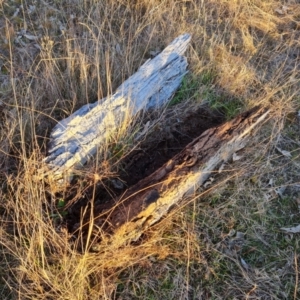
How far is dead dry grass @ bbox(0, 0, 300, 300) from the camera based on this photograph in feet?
8.73

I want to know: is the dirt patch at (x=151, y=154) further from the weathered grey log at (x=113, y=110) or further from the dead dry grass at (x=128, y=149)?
the weathered grey log at (x=113, y=110)

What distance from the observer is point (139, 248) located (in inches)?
109

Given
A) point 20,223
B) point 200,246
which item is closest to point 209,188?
point 200,246

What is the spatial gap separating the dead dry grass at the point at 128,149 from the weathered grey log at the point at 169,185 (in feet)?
0.39

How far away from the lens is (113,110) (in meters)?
3.30

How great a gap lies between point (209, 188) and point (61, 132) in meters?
1.23

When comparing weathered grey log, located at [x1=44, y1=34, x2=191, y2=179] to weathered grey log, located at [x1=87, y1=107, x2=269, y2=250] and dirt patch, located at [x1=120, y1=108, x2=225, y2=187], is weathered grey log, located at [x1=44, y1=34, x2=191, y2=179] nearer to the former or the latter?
dirt patch, located at [x1=120, y1=108, x2=225, y2=187]

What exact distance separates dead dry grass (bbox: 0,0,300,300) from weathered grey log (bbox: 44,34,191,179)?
0.14 meters


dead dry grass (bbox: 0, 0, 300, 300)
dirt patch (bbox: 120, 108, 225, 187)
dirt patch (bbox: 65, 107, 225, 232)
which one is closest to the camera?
dead dry grass (bbox: 0, 0, 300, 300)

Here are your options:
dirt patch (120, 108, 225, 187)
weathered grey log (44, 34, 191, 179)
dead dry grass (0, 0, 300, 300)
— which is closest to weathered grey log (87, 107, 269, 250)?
dead dry grass (0, 0, 300, 300)

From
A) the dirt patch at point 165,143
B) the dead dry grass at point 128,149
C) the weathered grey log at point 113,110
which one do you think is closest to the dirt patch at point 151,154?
the dirt patch at point 165,143

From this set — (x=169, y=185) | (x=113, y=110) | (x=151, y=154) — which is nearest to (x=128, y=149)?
(x=151, y=154)

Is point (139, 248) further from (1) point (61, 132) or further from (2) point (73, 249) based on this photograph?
(1) point (61, 132)

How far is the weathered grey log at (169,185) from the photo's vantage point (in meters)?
2.68
